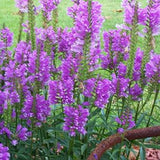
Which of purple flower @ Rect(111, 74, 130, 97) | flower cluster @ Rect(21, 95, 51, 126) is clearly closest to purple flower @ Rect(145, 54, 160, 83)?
purple flower @ Rect(111, 74, 130, 97)

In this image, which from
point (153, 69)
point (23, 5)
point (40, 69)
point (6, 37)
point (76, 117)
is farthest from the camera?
point (23, 5)

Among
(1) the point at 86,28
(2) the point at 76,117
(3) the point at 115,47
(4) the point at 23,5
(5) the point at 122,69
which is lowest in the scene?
(2) the point at 76,117

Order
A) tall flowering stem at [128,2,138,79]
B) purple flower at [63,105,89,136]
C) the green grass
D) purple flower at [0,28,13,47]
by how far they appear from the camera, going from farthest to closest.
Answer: the green grass → purple flower at [0,28,13,47] → purple flower at [63,105,89,136] → tall flowering stem at [128,2,138,79]

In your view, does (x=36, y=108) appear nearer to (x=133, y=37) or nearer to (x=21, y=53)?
(x=21, y=53)

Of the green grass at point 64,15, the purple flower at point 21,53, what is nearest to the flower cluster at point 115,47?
the purple flower at point 21,53

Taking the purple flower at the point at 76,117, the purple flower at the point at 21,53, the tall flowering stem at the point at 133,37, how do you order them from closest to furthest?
the tall flowering stem at the point at 133,37 < the purple flower at the point at 76,117 < the purple flower at the point at 21,53

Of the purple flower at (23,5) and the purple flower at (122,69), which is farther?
the purple flower at (23,5)

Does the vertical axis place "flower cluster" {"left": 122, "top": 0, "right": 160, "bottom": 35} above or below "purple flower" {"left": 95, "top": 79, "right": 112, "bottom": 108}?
above

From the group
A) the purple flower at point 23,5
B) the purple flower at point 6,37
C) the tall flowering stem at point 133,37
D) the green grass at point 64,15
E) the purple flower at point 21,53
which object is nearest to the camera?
the tall flowering stem at point 133,37

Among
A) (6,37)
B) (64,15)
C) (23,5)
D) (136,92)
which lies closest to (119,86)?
(136,92)

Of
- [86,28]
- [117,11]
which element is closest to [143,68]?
[86,28]

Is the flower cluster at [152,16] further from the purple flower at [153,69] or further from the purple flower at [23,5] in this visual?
the purple flower at [23,5]

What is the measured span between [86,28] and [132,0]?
43cm

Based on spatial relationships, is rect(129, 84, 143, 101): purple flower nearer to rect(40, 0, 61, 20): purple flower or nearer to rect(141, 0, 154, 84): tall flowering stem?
rect(141, 0, 154, 84): tall flowering stem
